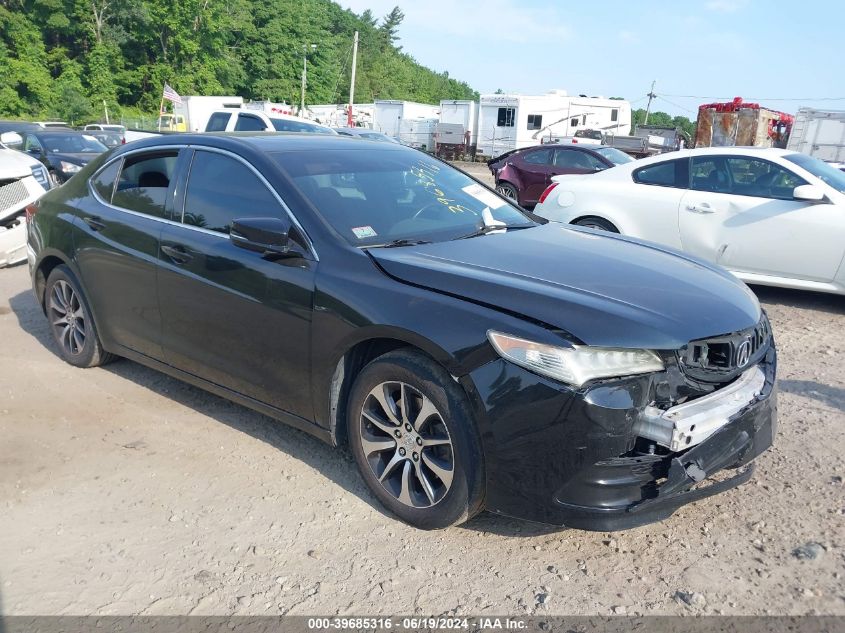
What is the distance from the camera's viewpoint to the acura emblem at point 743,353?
3039mm

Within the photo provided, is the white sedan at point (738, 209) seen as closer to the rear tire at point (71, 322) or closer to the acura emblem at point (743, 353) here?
the acura emblem at point (743, 353)

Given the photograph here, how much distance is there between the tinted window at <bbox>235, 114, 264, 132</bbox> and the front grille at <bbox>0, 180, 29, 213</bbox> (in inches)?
246

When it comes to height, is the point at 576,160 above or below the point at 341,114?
below

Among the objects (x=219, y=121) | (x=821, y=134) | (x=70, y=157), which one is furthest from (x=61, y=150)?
(x=821, y=134)

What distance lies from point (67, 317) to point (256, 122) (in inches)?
376

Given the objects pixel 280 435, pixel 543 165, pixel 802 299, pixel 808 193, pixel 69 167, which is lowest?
pixel 280 435

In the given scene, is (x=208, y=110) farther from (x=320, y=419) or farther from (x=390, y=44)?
(x=390, y=44)

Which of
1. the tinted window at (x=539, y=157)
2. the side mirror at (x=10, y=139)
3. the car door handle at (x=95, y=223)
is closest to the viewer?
the car door handle at (x=95, y=223)

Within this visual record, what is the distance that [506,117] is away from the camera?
36.1 meters

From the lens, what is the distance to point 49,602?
2.72 metres

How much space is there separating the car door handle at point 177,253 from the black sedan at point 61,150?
39.7 ft

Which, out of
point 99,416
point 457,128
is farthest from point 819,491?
point 457,128

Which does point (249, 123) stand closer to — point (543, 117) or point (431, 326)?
point (431, 326)

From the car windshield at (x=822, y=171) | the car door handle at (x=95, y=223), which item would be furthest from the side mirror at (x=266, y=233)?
the car windshield at (x=822, y=171)
